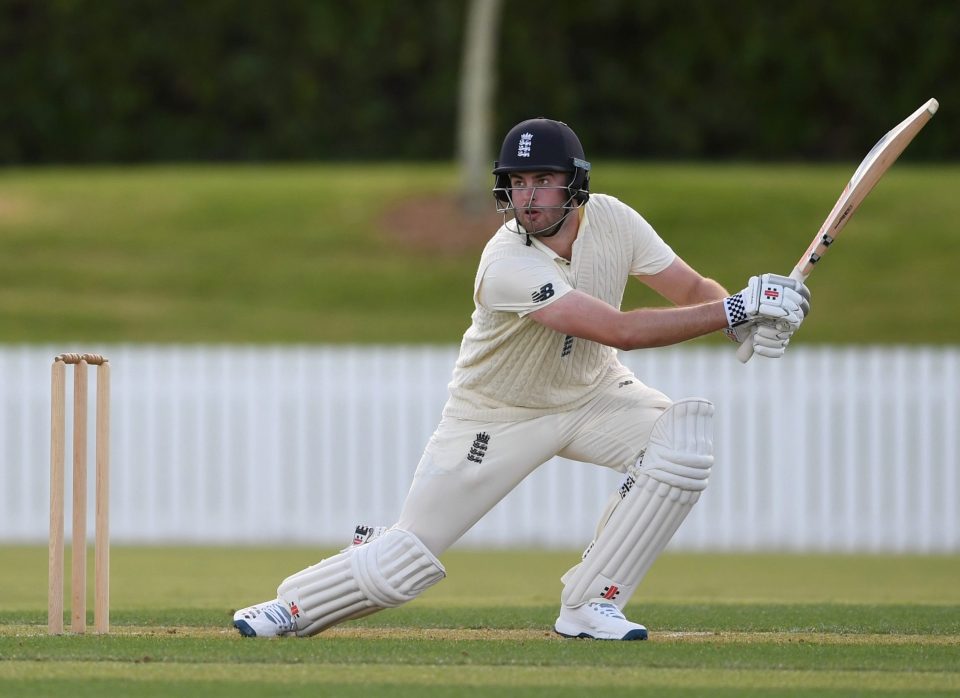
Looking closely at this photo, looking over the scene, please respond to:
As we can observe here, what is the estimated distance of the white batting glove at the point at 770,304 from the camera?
14.0ft

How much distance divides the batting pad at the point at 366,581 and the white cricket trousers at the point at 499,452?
7 cm

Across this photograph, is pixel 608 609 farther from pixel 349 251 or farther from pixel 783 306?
pixel 349 251

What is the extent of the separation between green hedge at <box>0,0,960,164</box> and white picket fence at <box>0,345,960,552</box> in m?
7.68

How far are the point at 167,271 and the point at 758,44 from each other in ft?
21.8

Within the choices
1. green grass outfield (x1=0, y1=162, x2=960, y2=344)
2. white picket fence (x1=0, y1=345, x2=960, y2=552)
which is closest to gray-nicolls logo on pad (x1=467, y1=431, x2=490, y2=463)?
white picket fence (x1=0, y1=345, x2=960, y2=552)

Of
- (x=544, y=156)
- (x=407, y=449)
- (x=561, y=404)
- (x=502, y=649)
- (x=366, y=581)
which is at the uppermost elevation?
(x=544, y=156)

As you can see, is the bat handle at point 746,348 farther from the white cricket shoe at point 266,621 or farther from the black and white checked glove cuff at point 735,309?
the white cricket shoe at point 266,621

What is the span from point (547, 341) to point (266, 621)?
1.07 m

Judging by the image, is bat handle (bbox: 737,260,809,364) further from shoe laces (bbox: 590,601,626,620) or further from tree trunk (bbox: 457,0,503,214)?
tree trunk (bbox: 457,0,503,214)

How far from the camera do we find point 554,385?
15.3 feet

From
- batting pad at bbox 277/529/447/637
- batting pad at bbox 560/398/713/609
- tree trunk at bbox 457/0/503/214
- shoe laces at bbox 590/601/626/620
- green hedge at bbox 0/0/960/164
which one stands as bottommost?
shoe laces at bbox 590/601/626/620

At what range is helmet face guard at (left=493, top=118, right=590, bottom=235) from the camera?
4496 mm

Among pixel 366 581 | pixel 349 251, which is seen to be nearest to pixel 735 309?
pixel 366 581

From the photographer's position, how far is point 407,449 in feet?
31.3
